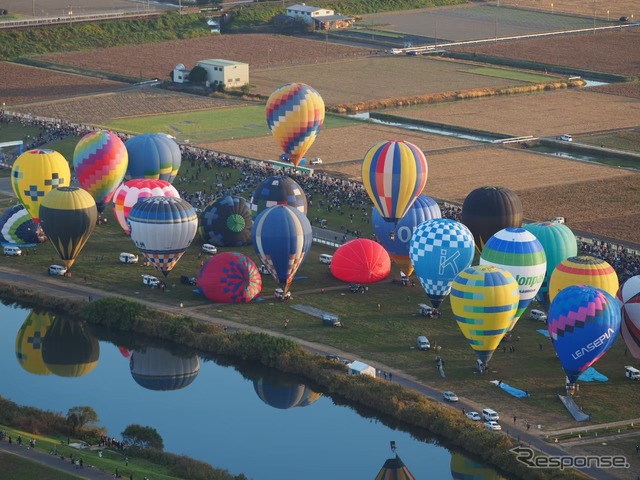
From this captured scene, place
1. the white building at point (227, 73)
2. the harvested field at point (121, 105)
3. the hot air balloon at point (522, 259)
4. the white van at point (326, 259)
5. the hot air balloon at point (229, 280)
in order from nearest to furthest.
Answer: the hot air balloon at point (522, 259), the hot air balloon at point (229, 280), the white van at point (326, 259), the harvested field at point (121, 105), the white building at point (227, 73)

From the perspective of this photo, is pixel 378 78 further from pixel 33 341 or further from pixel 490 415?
pixel 490 415

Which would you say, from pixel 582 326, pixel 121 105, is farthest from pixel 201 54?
pixel 582 326

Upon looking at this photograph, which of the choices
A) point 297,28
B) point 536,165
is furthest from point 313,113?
point 297,28

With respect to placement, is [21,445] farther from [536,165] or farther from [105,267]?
[536,165]

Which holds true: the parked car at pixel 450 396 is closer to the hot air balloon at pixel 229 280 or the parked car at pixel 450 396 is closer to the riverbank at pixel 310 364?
the riverbank at pixel 310 364


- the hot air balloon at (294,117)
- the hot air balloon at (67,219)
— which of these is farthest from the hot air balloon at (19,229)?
the hot air balloon at (294,117)

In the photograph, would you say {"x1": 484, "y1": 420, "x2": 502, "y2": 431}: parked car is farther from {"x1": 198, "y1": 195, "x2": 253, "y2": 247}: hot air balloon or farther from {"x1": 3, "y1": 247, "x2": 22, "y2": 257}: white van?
{"x1": 3, "y1": 247, "x2": 22, "y2": 257}: white van

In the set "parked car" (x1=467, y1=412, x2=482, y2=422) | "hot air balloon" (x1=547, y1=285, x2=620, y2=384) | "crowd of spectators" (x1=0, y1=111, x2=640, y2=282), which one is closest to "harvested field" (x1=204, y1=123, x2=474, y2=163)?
"crowd of spectators" (x1=0, y1=111, x2=640, y2=282)
